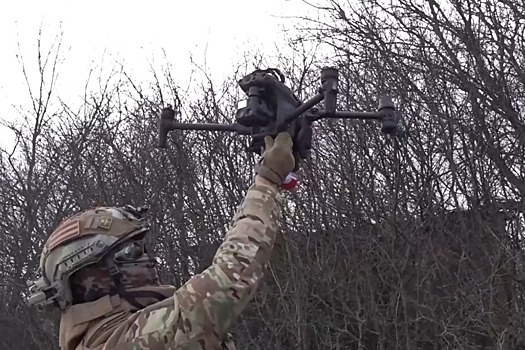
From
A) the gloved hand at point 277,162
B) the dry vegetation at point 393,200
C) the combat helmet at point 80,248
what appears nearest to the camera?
the gloved hand at point 277,162

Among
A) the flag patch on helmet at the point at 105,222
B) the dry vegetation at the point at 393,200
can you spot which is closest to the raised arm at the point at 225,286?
the flag patch on helmet at the point at 105,222

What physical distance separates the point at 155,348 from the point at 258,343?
9967mm

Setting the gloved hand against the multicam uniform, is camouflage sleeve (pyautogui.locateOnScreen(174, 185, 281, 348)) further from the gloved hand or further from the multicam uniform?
the gloved hand

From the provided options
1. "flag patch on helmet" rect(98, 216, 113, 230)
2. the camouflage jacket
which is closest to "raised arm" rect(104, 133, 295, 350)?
the camouflage jacket

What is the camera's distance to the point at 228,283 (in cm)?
233

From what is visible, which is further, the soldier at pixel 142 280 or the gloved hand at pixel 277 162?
the gloved hand at pixel 277 162

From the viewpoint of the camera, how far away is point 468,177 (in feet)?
40.0

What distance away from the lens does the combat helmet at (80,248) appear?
274cm

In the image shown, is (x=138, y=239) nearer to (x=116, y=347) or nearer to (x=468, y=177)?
(x=116, y=347)

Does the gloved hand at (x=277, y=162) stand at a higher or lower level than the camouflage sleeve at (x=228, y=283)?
higher

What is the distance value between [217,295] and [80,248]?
639mm

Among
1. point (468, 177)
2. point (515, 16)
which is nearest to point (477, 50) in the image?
point (515, 16)

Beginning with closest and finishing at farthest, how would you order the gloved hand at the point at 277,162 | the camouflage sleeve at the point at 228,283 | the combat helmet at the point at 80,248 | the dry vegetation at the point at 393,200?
the camouflage sleeve at the point at 228,283 → the gloved hand at the point at 277,162 → the combat helmet at the point at 80,248 → the dry vegetation at the point at 393,200

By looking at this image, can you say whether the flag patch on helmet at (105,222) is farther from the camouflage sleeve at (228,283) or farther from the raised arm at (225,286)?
the camouflage sleeve at (228,283)
